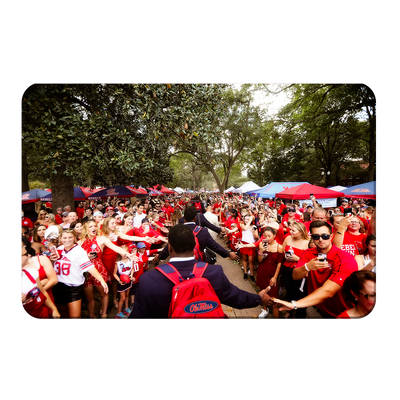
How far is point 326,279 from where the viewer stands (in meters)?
1.85

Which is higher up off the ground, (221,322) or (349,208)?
(349,208)

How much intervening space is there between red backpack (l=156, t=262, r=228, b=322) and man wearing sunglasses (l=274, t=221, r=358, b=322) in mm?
807

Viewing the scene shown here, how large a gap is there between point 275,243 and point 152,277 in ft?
7.47

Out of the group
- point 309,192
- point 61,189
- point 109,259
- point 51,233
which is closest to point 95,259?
point 109,259

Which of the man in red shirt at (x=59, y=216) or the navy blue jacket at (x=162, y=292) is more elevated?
the man in red shirt at (x=59, y=216)

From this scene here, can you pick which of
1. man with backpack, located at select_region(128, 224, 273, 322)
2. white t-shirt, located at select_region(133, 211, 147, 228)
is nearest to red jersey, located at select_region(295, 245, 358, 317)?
man with backpack, located at select_region(128, 224, 273, 322)

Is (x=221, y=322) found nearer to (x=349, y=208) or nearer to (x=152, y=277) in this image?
(x=152, y=277)

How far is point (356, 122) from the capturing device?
217 cm

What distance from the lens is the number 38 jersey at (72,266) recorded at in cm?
207

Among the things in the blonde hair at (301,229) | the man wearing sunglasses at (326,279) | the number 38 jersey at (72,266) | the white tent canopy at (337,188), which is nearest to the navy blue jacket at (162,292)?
the man wearing sunglasses at (326,279)

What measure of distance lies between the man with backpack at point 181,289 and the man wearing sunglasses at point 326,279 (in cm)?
75

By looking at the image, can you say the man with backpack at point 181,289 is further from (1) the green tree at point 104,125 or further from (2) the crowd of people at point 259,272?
(1) the green tree at point 104,125

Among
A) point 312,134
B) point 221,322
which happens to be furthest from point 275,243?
point 312,134

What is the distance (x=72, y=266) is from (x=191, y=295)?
68.4 inches
